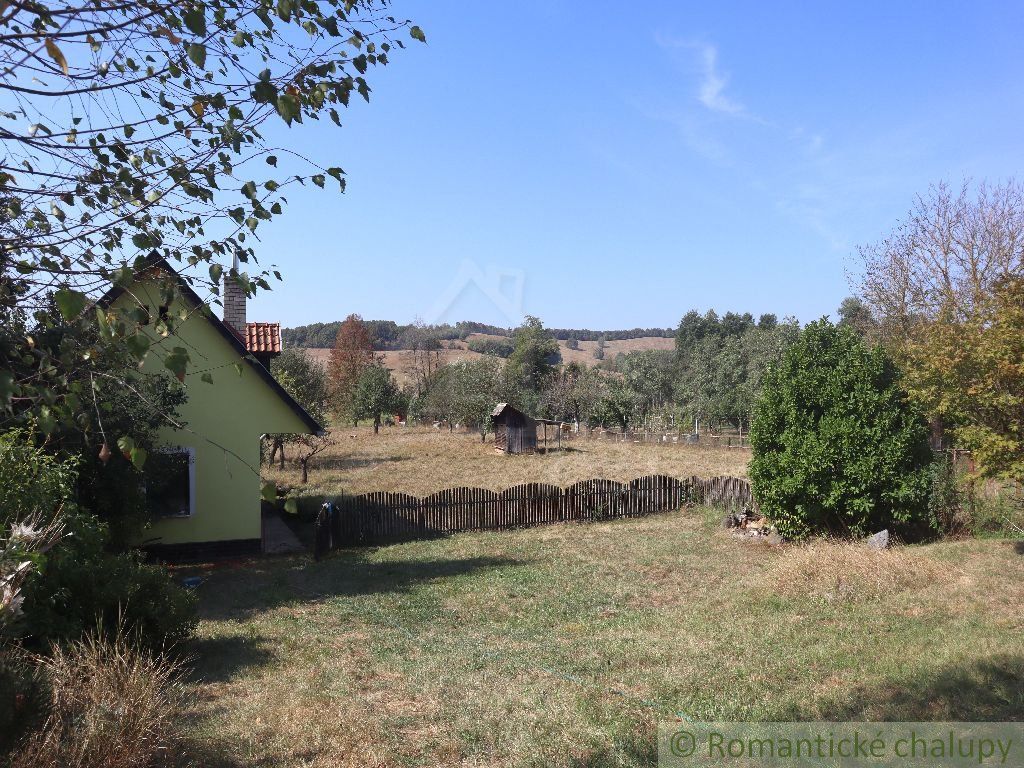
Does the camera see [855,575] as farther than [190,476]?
No

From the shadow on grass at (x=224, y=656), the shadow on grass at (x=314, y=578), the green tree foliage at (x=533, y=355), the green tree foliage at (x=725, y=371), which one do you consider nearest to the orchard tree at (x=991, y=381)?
the shadow on grass at (x=314, y=578)

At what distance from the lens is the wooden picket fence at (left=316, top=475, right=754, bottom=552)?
15617 mm

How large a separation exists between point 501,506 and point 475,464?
1237cm

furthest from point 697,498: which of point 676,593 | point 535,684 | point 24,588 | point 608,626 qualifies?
point 24,588

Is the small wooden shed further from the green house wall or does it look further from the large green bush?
the large green bush

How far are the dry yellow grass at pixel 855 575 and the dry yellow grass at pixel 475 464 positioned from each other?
43.9 feet

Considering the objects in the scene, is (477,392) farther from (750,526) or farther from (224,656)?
(224,656)

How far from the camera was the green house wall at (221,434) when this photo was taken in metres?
13.7

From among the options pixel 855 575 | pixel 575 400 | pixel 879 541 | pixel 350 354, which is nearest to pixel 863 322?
pixel 575 400

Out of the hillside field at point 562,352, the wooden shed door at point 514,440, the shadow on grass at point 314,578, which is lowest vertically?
the shadow on grass at point 314,578

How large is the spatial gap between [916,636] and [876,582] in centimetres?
203

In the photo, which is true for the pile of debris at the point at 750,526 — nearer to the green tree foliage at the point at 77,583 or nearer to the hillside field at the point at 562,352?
the green tree foliage at the point at 77,583

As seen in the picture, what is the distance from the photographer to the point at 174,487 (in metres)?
13.7

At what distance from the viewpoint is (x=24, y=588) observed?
6.00 meters
